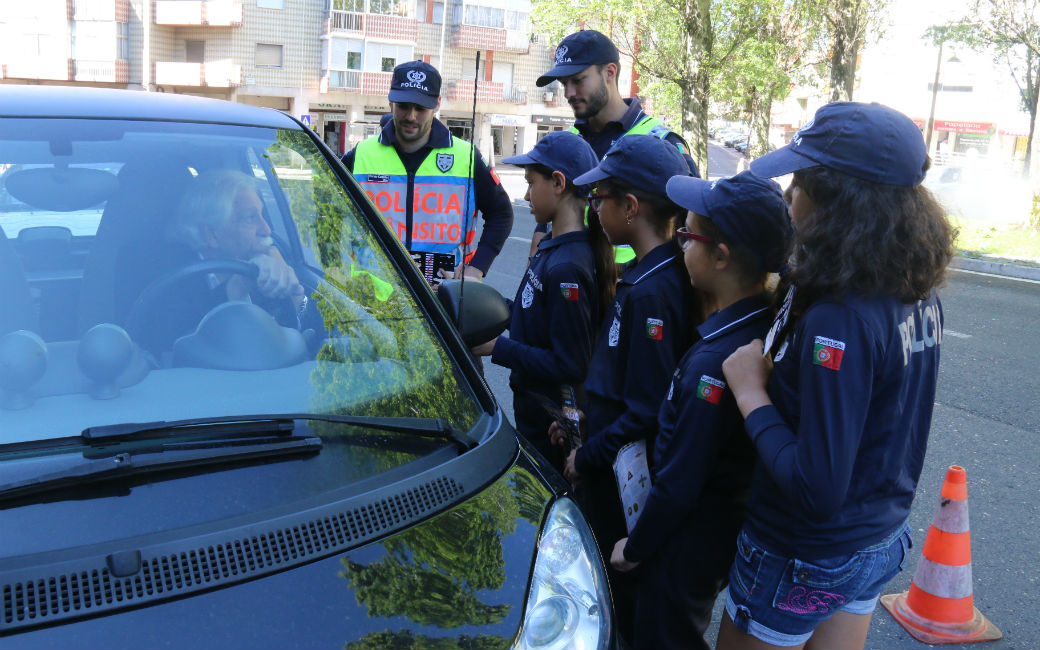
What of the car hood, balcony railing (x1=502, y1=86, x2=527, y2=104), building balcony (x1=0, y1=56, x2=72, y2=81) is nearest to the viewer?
the car hood

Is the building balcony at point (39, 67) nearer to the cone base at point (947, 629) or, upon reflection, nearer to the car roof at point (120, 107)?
the car roof at point (120, 107)

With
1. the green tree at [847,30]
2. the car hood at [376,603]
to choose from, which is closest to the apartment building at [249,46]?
the green tree at [847,30]

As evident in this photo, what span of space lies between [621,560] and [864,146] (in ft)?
3.81

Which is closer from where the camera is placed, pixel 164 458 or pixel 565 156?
pixel 164 458

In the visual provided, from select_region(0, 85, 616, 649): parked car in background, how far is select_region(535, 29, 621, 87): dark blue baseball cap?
1.83m

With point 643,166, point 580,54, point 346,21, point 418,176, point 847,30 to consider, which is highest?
point 346,21

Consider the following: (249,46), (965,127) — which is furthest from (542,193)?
(965,127)

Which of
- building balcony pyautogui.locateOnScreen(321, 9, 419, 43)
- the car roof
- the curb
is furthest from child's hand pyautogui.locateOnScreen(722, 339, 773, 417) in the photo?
building balcony pyautogui.locateOnScreen(321, 9, 419, 43)

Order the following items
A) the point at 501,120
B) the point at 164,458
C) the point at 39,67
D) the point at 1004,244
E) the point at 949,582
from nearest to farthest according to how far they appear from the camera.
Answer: the point at 164,458 → the point at 949,582 → the point at 1004,244 → the point at 39,67 → the point at 501,120

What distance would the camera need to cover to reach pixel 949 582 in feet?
10.7

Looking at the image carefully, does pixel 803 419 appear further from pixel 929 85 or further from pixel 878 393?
pixel 929 85

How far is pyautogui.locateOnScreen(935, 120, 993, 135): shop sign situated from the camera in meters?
53.3

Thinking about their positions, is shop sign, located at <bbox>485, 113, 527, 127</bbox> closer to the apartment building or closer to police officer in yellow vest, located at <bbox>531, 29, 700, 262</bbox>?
the apartment building

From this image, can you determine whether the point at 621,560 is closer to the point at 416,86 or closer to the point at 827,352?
the point at 827,352
